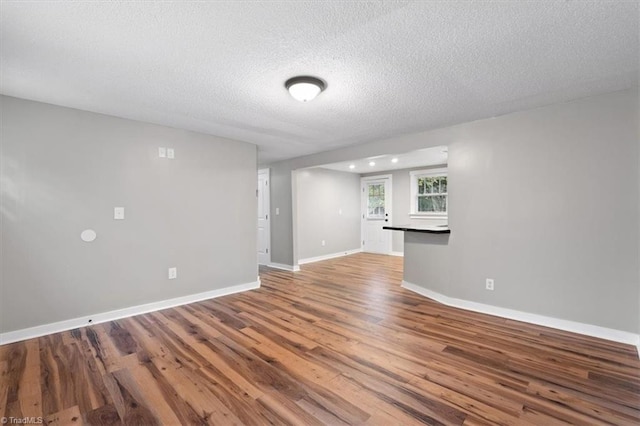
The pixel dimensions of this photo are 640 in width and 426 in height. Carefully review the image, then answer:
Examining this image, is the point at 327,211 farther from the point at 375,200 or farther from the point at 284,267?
the point at 284,267

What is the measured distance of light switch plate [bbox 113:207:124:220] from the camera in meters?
3.33

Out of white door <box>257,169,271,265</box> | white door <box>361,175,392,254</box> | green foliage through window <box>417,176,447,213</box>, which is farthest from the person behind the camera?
white door <box>361,175,392,254</box>

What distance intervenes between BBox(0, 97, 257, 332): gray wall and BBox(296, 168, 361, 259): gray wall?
8.08 ft

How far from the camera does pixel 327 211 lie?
7352mm

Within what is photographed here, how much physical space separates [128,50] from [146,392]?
2.36 meters

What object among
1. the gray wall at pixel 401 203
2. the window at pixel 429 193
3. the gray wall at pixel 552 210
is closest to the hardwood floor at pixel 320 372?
the gray wall at pixel 552 210

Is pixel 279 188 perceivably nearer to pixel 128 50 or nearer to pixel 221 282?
pixel 221 282

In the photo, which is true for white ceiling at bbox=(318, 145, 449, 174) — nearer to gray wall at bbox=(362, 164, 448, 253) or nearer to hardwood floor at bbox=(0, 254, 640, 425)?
gray wall at bbox=(362, 164, 448, 253)

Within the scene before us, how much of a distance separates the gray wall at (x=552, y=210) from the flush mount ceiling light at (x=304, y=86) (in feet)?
7.11

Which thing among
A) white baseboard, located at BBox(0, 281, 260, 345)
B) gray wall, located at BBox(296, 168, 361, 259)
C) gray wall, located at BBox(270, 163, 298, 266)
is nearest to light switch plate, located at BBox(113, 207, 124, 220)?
white baseboard, located at BBox(0, 281, 260, 345)

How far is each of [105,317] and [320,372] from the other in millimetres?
2657

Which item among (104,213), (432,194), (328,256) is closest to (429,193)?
(432,194)

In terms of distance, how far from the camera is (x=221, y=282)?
14.1 ft

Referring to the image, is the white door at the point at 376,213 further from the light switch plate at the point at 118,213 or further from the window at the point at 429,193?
the light switch plate at the point at 118,213
